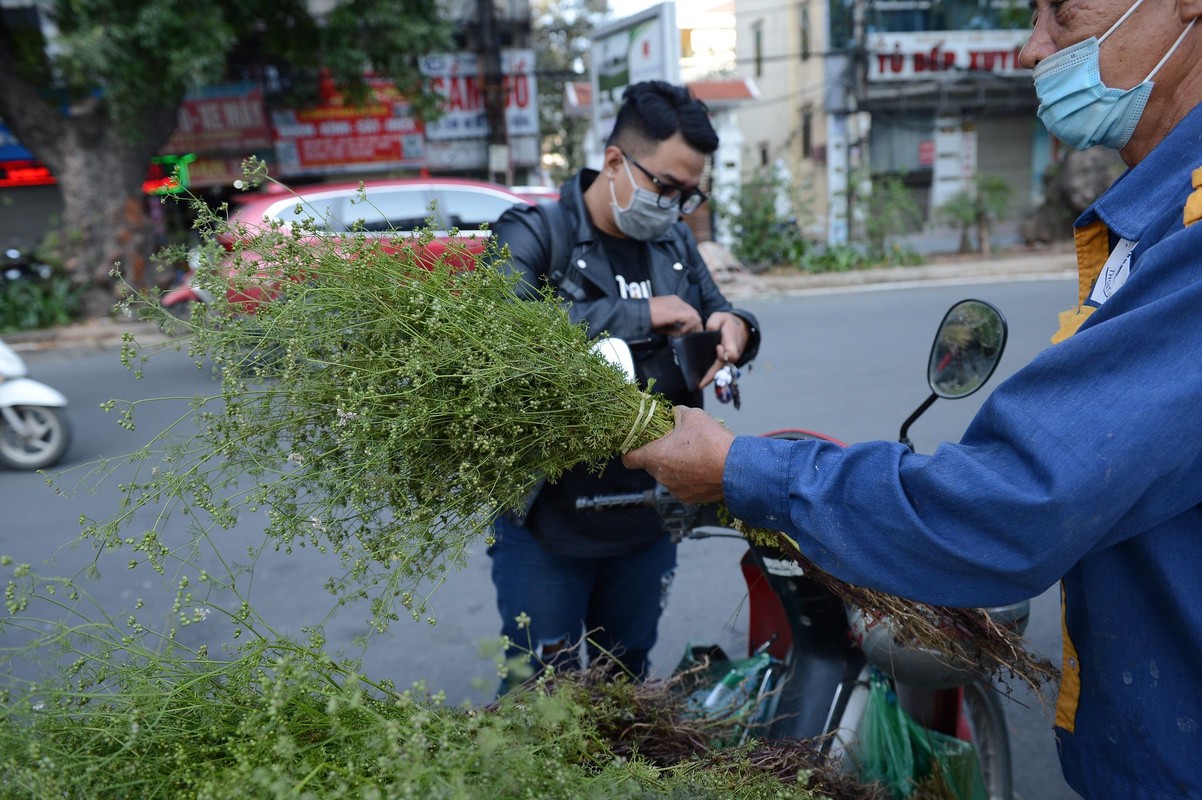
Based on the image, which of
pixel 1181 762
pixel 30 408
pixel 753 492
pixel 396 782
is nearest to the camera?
pixel 396 782

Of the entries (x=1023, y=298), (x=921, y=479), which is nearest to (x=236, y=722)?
(x=921, y=479)

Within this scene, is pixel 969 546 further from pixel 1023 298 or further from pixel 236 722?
pixel 1023 298

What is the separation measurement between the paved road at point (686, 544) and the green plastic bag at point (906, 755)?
20cm

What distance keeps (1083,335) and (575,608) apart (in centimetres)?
160

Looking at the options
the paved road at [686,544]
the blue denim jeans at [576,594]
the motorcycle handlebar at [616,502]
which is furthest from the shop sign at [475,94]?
the motorcycle handlebar at [616,502]

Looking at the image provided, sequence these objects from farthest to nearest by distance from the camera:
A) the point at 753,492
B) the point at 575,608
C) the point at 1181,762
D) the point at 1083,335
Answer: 1. the point at 575,608
2. the point at 753,492
3. the point at 1181,762
4. the point at 1083,335

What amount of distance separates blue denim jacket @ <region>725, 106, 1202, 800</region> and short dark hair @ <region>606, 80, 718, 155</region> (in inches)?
47.2

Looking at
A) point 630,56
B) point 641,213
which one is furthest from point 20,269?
point 641,213

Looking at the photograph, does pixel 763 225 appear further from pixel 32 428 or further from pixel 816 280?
pixel 32 428

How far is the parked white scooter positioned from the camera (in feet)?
18.7

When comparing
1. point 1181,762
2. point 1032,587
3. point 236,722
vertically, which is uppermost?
point 1032,587

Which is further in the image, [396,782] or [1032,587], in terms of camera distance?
[1032,587]

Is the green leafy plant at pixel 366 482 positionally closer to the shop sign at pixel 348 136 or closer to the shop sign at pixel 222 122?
the shop sign at pixel 348 136

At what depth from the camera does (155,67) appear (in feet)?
34.4
